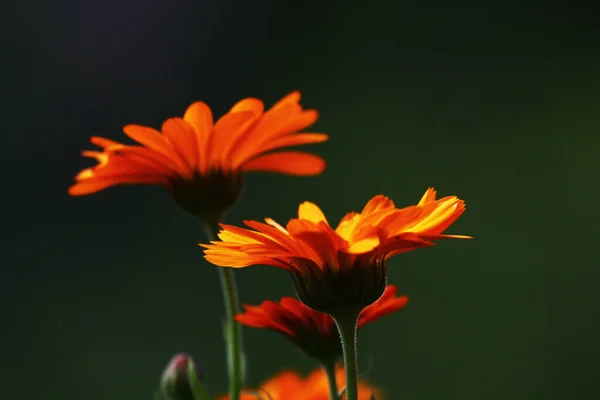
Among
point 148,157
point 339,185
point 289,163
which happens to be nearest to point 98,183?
point 148,157

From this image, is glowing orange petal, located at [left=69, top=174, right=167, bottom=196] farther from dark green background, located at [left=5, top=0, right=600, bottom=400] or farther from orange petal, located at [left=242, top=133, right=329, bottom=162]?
dark green background, located at [left=5, top=0, right=600, bottom=400]

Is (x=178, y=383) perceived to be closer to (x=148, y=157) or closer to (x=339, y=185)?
(x=148, y=157)

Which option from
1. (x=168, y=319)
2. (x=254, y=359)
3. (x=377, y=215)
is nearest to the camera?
(x=377, y=215)

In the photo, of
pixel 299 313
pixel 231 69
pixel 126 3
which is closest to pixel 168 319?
pixel 231 69

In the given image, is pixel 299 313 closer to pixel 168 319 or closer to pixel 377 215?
pixel 377 215

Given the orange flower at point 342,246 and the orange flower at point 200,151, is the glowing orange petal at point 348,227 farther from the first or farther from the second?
the orange flower at point 200,151

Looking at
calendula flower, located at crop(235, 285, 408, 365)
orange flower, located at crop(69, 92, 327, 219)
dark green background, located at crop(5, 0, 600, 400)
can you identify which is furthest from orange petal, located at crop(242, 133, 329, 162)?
dark green background, located at crop(5, 0, 600, 400)
